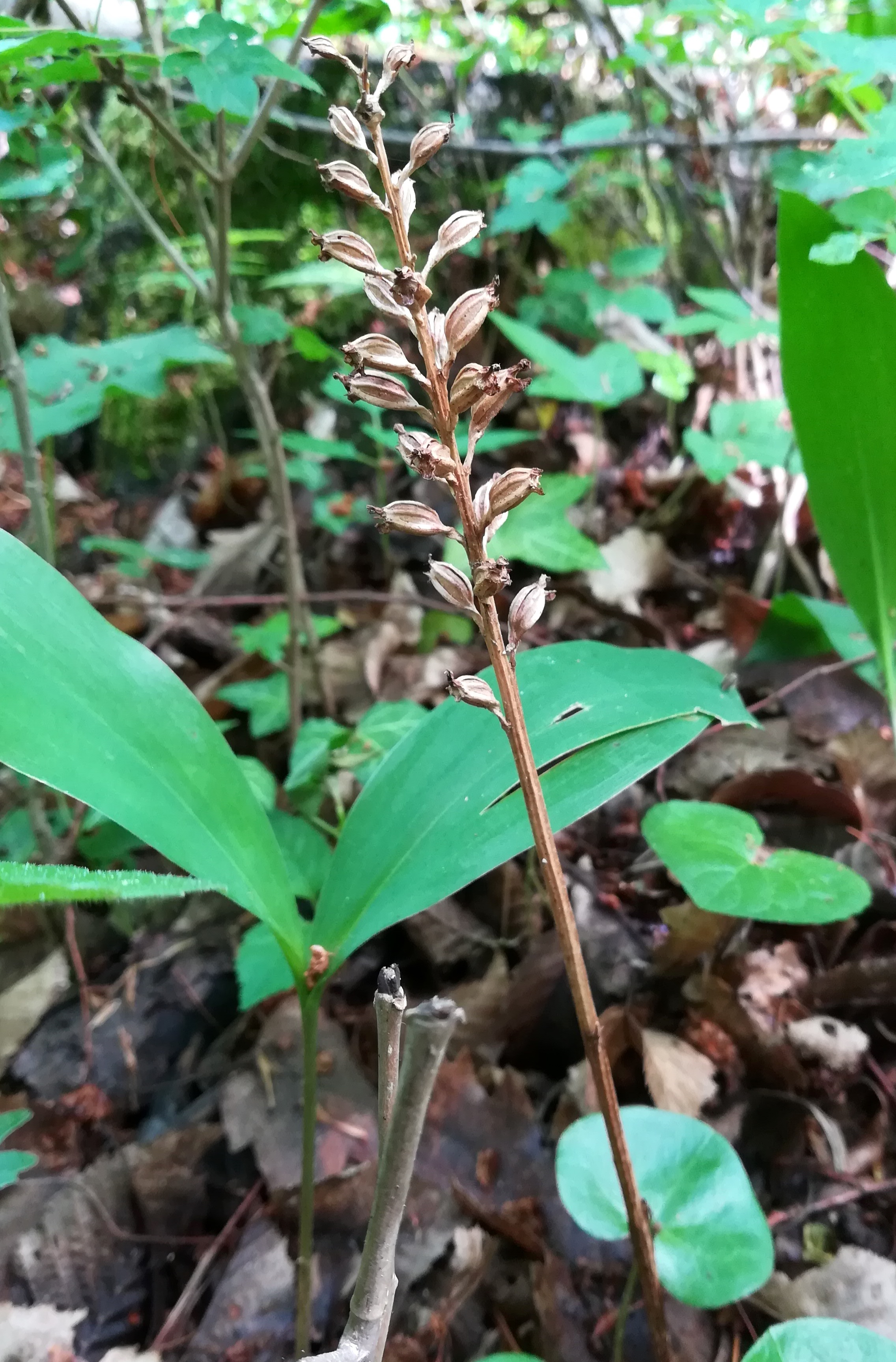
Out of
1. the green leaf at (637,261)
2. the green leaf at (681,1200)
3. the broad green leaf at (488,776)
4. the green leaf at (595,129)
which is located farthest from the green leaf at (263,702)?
the green leaf at (595,129)

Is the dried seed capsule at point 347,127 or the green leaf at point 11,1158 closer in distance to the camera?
the dried seed capsule at point 347,127

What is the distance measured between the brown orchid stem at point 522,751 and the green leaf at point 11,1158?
0.40 metres

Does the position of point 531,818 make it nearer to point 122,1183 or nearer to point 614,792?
point 614,792

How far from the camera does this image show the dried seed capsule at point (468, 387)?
409 millimetres

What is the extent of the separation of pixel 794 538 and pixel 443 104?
5.00 ft

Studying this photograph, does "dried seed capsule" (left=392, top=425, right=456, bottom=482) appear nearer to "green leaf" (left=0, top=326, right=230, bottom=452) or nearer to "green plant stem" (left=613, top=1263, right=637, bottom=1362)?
"green plant stem" (left=613, top=1263, right=637, bottom=1362)

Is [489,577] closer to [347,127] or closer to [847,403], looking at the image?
[347,127]

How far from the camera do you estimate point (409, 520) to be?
431mm

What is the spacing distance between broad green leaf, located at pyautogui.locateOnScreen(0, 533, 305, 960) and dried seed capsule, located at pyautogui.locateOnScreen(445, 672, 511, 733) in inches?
6.9

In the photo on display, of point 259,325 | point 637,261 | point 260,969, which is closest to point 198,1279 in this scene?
point 260,969

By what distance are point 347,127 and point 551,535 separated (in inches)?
33.2

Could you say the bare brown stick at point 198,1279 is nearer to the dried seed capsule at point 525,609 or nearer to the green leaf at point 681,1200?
the green leaf at point 681,1200

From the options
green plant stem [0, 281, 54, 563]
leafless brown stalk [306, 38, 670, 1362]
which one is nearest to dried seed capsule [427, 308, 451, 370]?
leafless brown stalk [306, 38, 670, 1362]

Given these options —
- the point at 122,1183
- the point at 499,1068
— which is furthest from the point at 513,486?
the point at 122,1183
